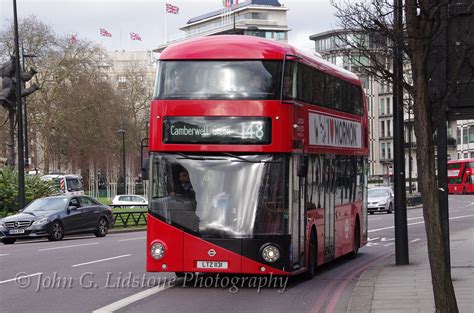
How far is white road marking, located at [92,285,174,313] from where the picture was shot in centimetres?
1254

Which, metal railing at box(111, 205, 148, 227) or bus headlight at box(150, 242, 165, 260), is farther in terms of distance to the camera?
metal railing at box(111, 205, 148, 227)

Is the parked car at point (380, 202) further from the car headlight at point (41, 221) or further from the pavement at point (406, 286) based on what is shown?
the pavement at point (406, 286)

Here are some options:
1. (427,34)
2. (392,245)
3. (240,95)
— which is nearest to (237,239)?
(240,95)

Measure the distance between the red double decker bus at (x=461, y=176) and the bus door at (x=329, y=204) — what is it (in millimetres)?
79811

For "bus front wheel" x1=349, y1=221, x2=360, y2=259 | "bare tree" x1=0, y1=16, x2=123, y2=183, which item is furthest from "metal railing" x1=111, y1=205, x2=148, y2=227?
"bare tree" x1=0, y1=16, x2=123, y2=183

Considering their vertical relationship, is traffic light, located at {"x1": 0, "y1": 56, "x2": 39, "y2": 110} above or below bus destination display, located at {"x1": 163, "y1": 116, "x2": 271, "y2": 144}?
above

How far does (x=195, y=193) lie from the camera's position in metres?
15.3

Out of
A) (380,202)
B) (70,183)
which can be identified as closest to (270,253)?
(380,202)

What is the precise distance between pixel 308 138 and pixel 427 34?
23.1 ft

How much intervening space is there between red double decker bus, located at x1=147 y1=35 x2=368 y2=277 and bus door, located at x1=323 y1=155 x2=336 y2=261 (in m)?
2.25

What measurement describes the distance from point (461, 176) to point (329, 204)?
84542 millimetres

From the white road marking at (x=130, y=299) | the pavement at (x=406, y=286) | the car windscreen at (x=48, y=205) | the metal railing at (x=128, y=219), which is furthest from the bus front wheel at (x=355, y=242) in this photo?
the metal railing at (x=128, y=219)

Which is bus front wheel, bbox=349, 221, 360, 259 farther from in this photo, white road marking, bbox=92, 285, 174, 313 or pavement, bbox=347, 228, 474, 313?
white road marking, bbox=92, 285, 174, 313

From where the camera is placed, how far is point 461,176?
328 ft
